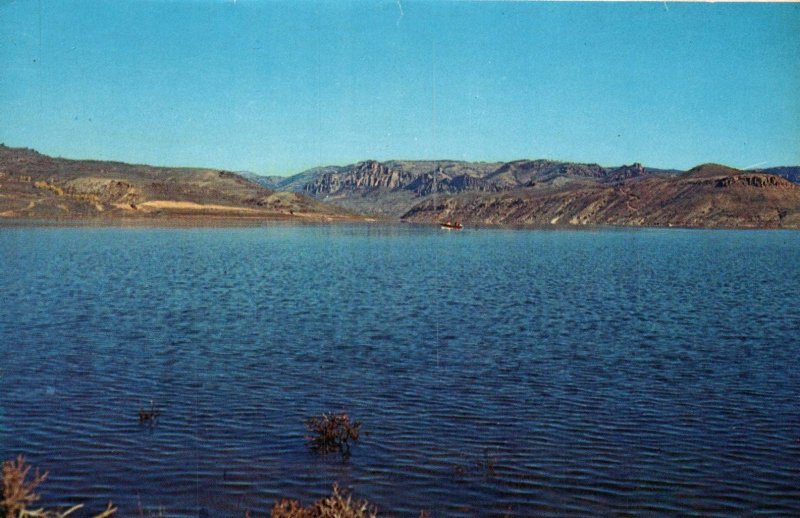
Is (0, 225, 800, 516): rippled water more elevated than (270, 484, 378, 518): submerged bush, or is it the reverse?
(270, 484, 378, 518): submerged bush

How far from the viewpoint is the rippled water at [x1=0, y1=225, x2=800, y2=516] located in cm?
1351

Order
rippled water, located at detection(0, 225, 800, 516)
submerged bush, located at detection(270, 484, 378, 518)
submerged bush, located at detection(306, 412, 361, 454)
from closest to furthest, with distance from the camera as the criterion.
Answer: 1. submerged bush, located at detection(270, 484, 378, 518)
2. rippled water, located at detection(0, 225, 800, 516)
3. submerged bush, located at detection(306, 412, 361, 454)

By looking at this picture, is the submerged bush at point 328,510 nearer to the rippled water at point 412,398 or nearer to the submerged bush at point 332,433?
the rippled water at point 412,398

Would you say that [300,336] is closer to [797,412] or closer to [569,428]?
[569,428]

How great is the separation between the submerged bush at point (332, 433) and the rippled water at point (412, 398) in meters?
0.28

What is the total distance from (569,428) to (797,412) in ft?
19.0

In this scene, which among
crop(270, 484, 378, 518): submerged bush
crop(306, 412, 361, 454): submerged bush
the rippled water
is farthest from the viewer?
crop(306, 412, 361, 454): submerged bush

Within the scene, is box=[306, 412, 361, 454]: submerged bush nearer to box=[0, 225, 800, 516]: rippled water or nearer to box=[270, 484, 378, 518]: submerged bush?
box=[0, 225, 800, 516]: rippled water

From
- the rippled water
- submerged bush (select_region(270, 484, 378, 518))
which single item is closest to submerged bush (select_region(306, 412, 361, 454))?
the rippled water

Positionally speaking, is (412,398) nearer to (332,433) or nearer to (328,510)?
(332,433)

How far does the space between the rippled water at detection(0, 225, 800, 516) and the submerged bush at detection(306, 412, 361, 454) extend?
28 centimetres


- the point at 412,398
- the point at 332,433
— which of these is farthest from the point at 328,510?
the point at 412,398

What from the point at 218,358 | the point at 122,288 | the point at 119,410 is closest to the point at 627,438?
the point at 119,410

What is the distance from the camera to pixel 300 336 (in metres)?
28.1
